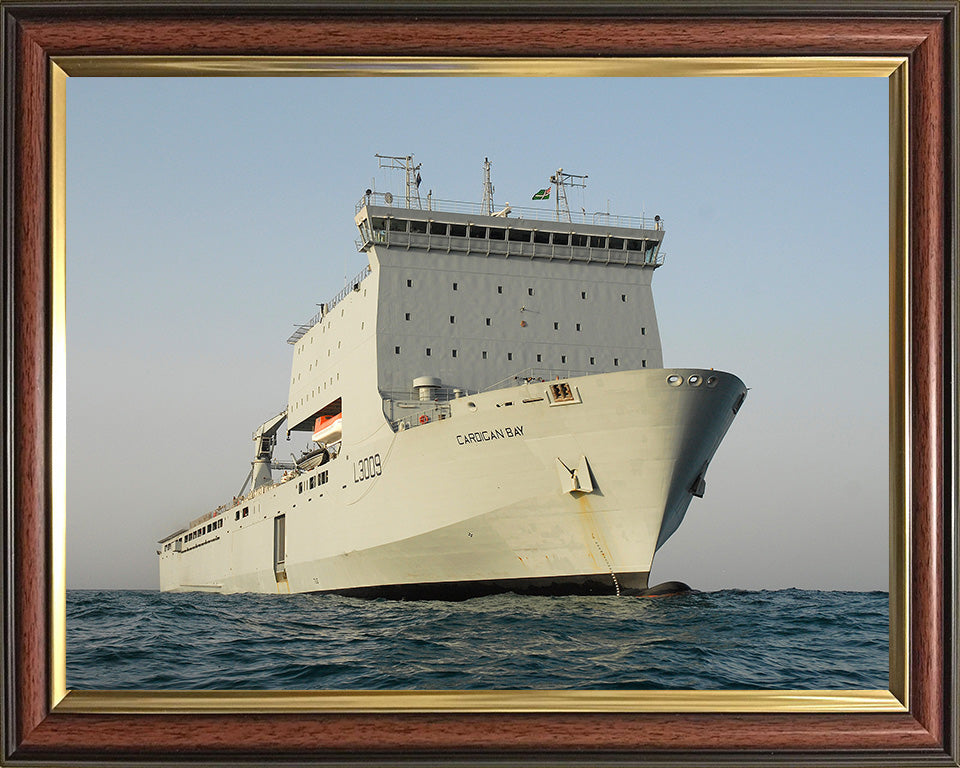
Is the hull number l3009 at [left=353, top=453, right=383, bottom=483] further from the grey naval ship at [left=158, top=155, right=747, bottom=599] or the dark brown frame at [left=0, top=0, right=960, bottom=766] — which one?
the dark brown frame at [left=0, top=0, right=960, bottom=766]

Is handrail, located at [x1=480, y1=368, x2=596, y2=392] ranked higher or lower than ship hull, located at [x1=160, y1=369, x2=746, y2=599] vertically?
higher

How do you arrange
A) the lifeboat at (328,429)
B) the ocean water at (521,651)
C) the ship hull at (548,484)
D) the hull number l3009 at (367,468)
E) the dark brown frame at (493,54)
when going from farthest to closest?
the lifeboat at (328,429) → the hull number l3009 at (367,468) → the ship hull at (548,484) → the ocean water at (521,651) → the dark brown frame at (493,54)

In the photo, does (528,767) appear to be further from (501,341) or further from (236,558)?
(236,558)

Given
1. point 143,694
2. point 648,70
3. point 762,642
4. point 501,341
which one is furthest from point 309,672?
point 501,341

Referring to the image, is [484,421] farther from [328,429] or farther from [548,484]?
[328,429]

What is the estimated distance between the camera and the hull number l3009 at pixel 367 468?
1795 cm

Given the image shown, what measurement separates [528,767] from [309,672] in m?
2.75

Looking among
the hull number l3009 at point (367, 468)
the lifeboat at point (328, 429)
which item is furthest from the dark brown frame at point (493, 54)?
the lifeboat at point (328, 429)

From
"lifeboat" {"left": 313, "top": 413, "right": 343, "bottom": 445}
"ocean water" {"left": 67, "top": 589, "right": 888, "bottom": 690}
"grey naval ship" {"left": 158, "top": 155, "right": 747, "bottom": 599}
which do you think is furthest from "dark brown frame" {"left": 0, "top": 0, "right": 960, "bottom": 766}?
"lifeboat" {"left": 313, "top": 413, "right": 343, "bottom": 445}

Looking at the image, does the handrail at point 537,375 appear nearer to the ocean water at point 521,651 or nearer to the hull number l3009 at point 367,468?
the hull number l3009 at point 367,468

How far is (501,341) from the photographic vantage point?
20.0 metres

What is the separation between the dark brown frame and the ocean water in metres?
0.23

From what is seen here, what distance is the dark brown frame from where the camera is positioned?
4.05 metres

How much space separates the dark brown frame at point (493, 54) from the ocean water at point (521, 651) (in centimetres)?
23
